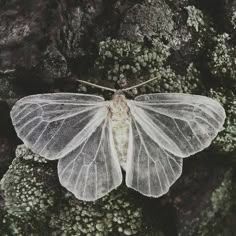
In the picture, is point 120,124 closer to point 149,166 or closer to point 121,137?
point 121,137

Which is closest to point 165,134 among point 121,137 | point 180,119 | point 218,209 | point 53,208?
point 180,119

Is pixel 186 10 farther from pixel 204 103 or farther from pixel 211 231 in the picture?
pixel 211 231

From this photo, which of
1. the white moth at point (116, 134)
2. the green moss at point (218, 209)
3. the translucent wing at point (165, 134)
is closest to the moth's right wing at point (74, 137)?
the white moth at point (116, 134)

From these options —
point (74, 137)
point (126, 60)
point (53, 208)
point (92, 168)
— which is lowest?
point (53, 208)

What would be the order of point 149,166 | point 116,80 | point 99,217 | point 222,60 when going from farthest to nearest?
point 222,60 → point 116,80 → point 99,217 → point 149,166

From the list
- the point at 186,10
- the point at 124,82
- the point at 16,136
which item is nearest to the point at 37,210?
the point at 16,136

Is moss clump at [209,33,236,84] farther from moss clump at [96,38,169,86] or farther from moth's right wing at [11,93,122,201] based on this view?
moth's right wing at [11,93,122,201]

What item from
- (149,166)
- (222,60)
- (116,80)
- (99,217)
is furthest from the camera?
(222,60)
